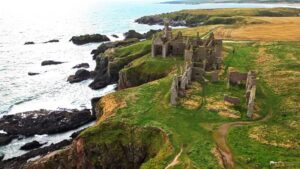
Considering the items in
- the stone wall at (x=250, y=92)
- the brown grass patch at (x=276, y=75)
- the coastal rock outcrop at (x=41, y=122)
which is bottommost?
the coastal rock outcrop at (x=41, y=122)

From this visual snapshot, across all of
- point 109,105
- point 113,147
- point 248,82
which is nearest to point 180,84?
point 248,82

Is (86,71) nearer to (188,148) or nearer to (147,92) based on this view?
(147,92)

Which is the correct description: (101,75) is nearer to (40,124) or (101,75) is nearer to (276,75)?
(40,124)

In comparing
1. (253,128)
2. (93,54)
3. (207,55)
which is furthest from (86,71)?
(253,128)

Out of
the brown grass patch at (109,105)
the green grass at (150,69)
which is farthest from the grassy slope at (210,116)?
the green grass at (150,69)

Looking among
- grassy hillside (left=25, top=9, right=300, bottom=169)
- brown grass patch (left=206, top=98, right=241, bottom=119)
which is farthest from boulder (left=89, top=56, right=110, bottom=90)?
brown grass patch (left=206, top=98, right=241, bottom=119)

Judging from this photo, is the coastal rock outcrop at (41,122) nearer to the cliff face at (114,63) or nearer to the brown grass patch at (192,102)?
the cliff face at (114,63)
